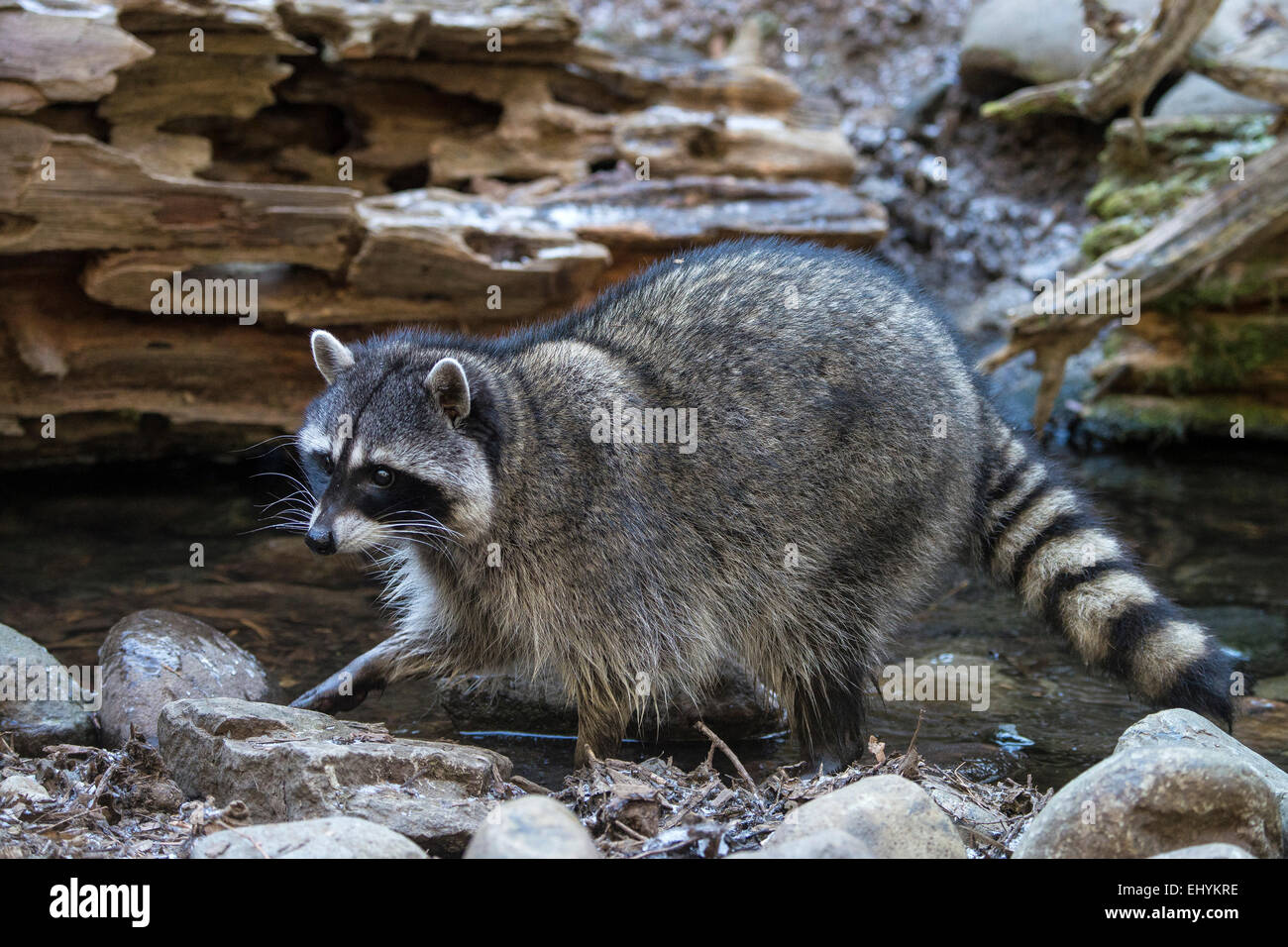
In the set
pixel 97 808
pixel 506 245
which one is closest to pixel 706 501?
pixel 97 808

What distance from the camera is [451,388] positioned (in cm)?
388

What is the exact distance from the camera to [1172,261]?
6707 mm

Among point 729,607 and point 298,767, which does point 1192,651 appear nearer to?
point 729,607

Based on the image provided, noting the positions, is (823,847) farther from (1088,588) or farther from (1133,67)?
(1133,67)

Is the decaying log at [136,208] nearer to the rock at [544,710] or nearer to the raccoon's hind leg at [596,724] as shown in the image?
the rock at [544,710]

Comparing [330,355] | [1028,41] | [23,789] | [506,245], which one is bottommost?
[23,789]

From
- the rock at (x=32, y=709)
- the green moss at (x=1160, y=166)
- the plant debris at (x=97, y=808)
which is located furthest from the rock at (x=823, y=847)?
the green moss at (x=1160, y=166)

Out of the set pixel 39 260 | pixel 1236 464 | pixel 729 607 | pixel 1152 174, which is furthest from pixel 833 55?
pixel 729 607

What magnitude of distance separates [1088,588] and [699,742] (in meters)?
1.54

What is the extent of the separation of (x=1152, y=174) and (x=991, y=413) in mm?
4605

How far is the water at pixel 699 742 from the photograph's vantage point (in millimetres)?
4578

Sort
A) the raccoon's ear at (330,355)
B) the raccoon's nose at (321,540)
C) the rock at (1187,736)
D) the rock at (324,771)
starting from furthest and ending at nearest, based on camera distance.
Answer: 1. the raccoon's ear at (330,355)
2. the raccoon's nose at (321,540)
3. the rock at (1187,736)
4. the rock at (324,771)

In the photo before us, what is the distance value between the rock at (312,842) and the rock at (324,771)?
0.34 m

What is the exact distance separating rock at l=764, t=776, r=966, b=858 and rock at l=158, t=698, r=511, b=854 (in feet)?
2.80
